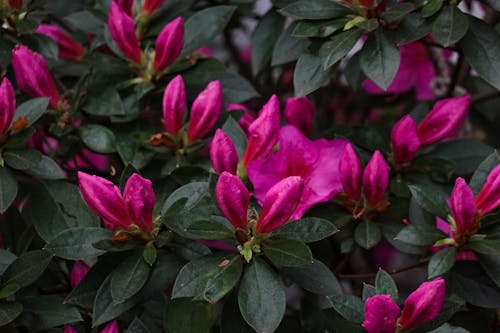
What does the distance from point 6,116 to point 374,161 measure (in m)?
0.55

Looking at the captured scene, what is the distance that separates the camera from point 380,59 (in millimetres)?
1251

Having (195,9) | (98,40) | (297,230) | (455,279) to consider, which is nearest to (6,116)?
(98,40)

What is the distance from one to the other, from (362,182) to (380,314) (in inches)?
11.7

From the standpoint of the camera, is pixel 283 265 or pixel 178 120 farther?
pixel 178 120

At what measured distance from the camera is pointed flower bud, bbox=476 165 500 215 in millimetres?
1130

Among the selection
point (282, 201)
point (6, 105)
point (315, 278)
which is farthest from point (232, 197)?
→ point (6, 105)

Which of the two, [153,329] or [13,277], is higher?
[13,277]

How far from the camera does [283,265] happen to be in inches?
41.6

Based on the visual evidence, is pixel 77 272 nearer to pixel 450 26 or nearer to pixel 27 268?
pixel 27 268

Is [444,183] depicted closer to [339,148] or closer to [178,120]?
[339,148]

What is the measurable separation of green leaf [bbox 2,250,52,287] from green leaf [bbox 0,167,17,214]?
0.08m

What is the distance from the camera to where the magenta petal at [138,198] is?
3.46ft

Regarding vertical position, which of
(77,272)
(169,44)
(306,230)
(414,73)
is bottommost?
(414,73)

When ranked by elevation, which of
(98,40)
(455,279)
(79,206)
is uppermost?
(98,40)
